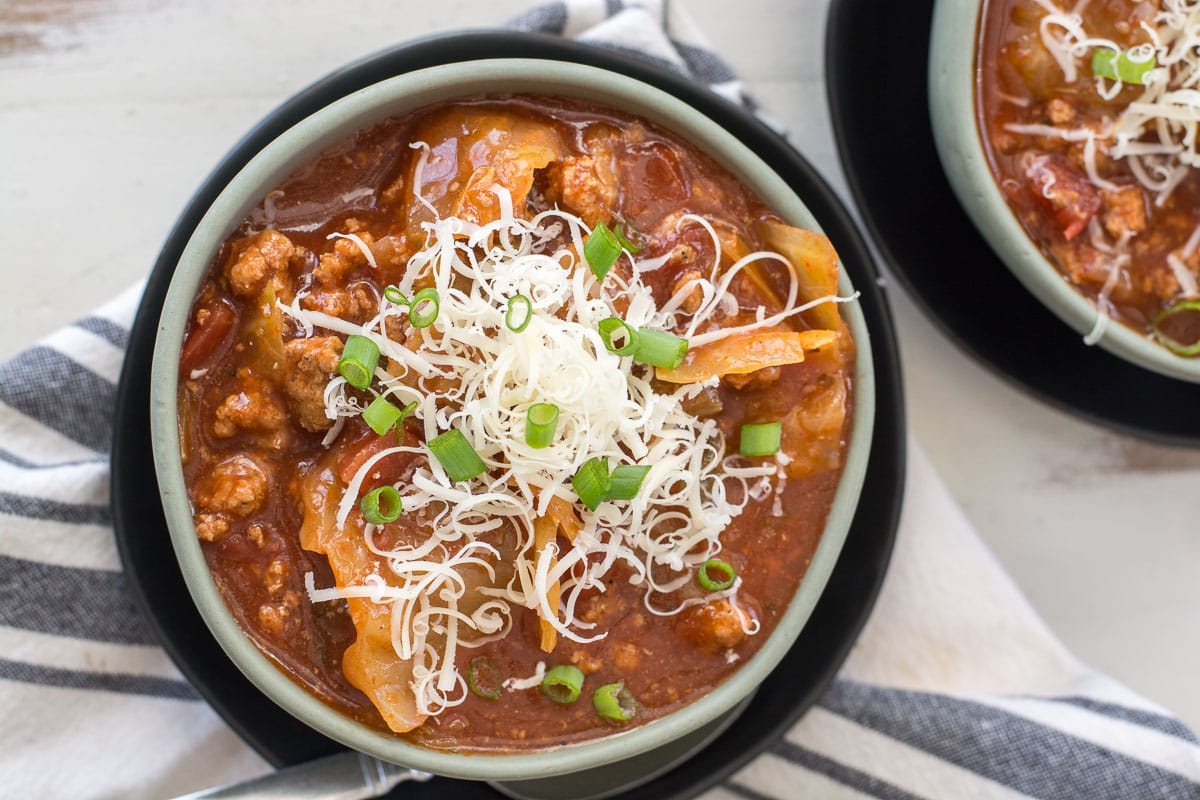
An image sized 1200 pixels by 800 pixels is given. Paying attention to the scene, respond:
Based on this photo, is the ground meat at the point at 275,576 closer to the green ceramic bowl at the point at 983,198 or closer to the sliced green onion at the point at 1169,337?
the green ceramic bowl at the point at 983,198

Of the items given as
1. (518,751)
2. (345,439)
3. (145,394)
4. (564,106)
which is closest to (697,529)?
(518,751)

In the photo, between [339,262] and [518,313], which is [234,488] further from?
[518,313]

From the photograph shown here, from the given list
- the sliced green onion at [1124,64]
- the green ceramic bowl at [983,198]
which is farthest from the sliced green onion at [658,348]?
the sliced green onion at [1124,64]

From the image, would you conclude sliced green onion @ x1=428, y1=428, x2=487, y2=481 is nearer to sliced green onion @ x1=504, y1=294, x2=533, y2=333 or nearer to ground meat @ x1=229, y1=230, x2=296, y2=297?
sliced green onion @ x1=504, y1=294, x2=533, y2=333

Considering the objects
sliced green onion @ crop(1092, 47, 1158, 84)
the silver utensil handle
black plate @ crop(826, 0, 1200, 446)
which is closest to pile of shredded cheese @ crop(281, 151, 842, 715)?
the silver utensil handle

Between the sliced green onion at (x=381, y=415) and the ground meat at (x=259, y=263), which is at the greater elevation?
the ground meat at (x=259, y=263)

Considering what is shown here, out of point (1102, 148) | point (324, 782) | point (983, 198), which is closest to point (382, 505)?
point (324, 782)
